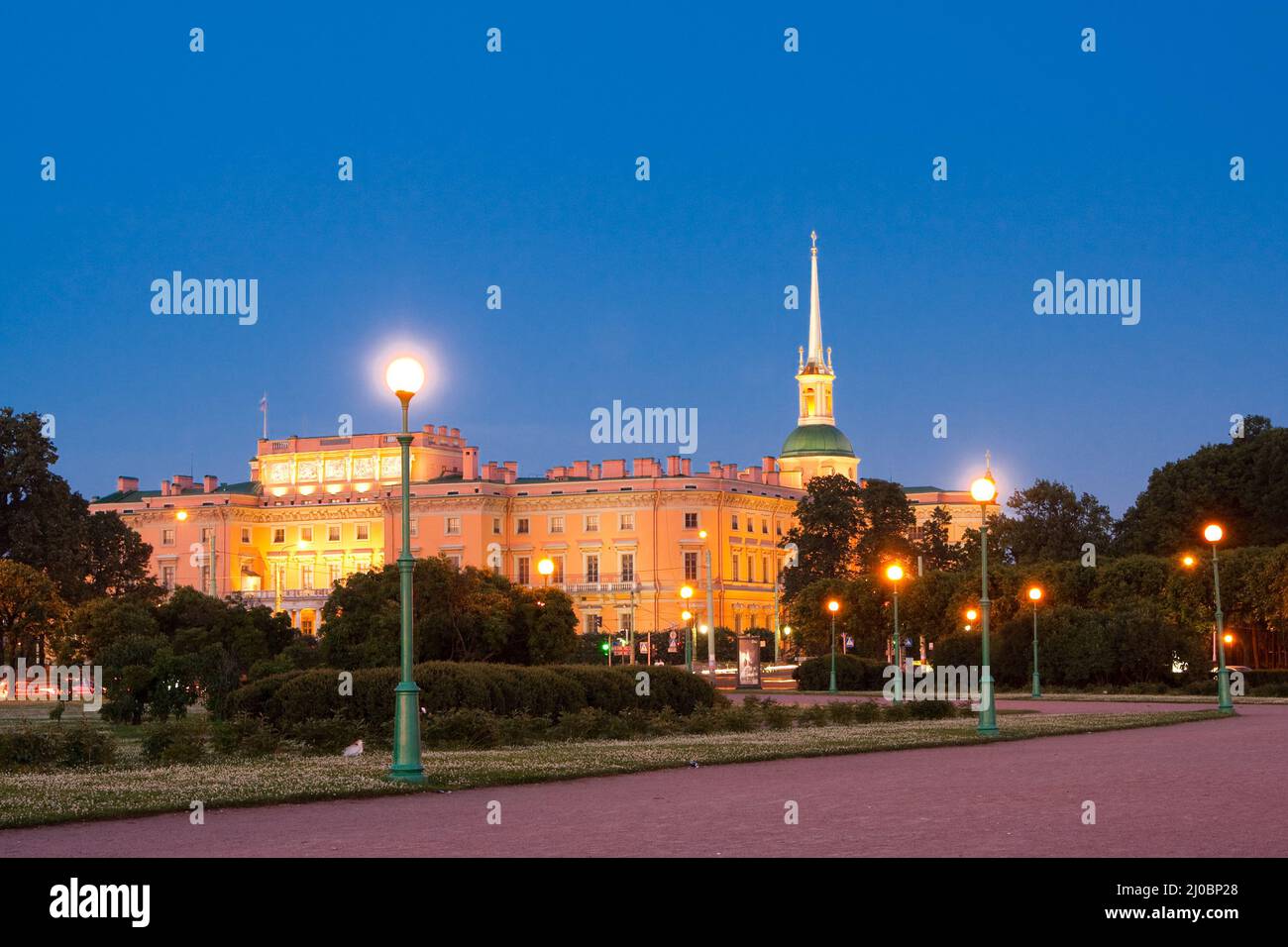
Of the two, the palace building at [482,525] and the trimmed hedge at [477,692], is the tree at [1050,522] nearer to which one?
the palace building at [482,525]

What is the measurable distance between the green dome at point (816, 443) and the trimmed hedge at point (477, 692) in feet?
464

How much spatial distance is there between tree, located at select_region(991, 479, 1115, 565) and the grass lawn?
270 feet

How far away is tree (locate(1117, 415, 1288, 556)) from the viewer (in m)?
86.1

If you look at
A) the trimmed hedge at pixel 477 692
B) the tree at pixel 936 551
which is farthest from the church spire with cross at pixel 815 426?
the trimmed hedge at pixel 477 692

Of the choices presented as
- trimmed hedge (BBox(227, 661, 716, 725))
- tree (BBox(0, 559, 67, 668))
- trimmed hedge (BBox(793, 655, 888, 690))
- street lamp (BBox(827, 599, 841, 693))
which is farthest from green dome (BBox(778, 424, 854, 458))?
trimmed hedge (BBox(227, 661, 716, 725))

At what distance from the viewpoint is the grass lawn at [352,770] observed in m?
16.9

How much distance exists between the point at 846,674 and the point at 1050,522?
1978 inches

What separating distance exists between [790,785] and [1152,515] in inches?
2926

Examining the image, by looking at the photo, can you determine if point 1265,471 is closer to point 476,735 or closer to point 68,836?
point 476,735

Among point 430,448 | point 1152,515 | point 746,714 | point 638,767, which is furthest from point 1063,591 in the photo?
point 430,448

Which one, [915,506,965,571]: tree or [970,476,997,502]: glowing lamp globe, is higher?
[915,506,965,571]: tree

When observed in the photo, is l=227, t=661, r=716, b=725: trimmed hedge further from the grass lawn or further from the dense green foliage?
the dense green foliage

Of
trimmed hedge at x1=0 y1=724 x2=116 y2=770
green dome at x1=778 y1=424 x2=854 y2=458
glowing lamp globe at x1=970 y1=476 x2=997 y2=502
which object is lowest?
trimmed hedge at x1=0 y1=724 x2=116 y2=770

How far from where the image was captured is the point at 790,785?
19344 mm
